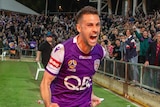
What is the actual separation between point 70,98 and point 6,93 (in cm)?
986

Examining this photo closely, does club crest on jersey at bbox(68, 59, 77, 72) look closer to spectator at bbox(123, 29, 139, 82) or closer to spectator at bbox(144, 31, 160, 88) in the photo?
spectator at bbox(144, 31, 160, 88)

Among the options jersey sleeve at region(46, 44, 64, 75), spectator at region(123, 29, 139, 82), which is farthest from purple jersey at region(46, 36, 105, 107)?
spectator at region(123, 29, 139, 82)

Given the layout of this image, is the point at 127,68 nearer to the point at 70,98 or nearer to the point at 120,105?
the point at 120,105

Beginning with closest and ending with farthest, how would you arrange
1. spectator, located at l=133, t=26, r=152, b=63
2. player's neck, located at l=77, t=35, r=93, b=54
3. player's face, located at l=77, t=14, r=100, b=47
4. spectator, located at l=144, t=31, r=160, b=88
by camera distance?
player's face, located at l=77, t=14, r=100, b=47 < player's neck, located at l=77, t=35, r=93, b=54 < spectator, located at l=144, t=31, r=160, b=88 < spectator, located at l=133, t=26, r=152, b=63

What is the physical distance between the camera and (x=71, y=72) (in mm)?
4754

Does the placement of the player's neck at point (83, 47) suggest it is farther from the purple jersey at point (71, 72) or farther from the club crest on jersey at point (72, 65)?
the club crest on jersey at point (72, 65)

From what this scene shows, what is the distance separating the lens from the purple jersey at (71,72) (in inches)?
183

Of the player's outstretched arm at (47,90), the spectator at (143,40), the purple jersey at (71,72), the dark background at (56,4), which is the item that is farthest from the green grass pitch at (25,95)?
the dark background at (56,4)

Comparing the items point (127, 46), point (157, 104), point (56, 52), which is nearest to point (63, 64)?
point (56, 52)

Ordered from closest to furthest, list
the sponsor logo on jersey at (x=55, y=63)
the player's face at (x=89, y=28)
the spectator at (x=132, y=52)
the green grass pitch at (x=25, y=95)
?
the player's face at (x=89, y=28)
the sponsor logo on jersey at (x=55, y=63)
the green grass pitch at (x=25, y=95)
the spectator at (x=132, y=52)

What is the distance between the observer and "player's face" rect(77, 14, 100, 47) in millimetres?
4480

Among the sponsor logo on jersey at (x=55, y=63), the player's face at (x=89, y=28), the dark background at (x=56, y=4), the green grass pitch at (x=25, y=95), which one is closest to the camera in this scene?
the player's face at (x=89, y=28)

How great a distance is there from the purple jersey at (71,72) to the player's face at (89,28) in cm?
21

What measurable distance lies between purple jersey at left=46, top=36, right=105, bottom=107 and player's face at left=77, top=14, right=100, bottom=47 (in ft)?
0.70
